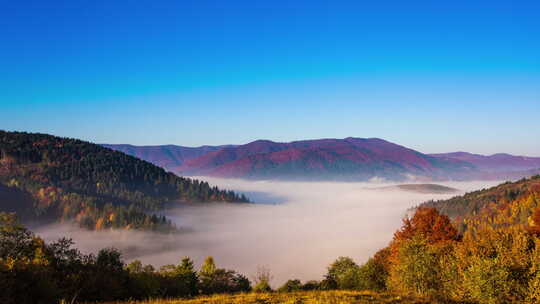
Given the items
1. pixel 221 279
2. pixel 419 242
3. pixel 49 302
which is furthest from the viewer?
pixel 221 279

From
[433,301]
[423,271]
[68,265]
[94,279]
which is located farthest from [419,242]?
[68,265]

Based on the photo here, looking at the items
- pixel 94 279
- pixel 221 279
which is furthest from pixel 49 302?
pixel 221 279

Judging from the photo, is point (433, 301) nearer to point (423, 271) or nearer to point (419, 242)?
point (423, 271)

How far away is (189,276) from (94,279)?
33.3 metres

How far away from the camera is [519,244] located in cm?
4088

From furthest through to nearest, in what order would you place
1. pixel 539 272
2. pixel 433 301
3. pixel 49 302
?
1. pixel 49 302
2. pixel 539 272
3. pixel 433 301

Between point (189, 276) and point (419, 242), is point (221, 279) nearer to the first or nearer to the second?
Result: point (189, 276)

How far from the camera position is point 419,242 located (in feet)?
193

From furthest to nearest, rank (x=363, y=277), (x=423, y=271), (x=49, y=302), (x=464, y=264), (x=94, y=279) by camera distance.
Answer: (x=363, y=277) → (x=423, y=271) → (x=94, y=279) → (x=464, y=264) → (x=49, y=302)

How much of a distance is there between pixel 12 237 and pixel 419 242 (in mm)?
59128

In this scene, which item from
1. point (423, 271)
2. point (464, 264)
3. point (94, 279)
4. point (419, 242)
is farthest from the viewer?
point (419, 242)

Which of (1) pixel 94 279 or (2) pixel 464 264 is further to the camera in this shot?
(1) pixel 94 279

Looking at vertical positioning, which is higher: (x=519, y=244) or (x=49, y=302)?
(x=519, y=244)

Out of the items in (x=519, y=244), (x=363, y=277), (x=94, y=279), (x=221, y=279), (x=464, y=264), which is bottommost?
(x=221, y=279)
